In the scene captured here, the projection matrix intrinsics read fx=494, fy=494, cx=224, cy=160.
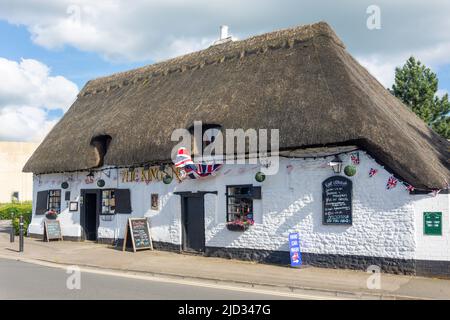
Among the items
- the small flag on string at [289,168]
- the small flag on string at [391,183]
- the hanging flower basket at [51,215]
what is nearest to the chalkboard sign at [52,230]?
the hanging flower basket at [51,215]

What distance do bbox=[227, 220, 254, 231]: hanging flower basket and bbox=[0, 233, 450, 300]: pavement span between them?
0.98 metres

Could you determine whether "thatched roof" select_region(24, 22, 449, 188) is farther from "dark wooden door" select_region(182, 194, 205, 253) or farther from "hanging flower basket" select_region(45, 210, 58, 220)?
"hanging flower basket" select_region(45, 210, 58, 220)

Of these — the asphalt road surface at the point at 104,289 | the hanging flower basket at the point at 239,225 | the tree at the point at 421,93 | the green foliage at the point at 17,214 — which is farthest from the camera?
the tree at the point at 421,93

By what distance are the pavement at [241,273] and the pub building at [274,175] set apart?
75cm

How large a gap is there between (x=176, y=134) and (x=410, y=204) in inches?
304

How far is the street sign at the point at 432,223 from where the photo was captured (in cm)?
1188

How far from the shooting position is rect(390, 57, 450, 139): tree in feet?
123

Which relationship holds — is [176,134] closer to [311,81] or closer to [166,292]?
[311,81]

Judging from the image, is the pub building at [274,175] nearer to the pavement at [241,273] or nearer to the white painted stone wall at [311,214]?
the white painted stone wall at [311,214]

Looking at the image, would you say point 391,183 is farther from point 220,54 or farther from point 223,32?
point 223,32

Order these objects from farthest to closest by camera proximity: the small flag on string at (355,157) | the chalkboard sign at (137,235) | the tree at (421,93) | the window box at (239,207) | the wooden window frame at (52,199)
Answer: the tree at (421,93), the wooden window frame at (52,199), the chalkboard sign at (137,235), the window box at (239,207), the small flag on string at (355,157)

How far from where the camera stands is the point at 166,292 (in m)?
10.2

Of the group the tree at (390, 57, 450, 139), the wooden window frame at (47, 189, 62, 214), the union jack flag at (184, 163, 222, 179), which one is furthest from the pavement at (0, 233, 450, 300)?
the tree at (390, 57, 450, 139)

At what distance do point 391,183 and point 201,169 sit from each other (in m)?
5.94
